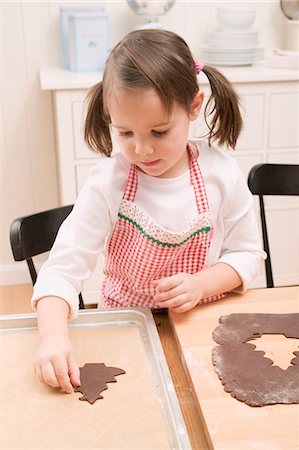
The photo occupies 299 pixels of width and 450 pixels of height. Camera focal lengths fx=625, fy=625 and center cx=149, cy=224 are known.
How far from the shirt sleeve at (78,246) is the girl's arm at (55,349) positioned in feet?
0.07

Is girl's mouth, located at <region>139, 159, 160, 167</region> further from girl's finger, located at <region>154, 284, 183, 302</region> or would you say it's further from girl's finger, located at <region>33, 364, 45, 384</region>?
girl's finger, located at <region>33, 364, 45, 384</region>

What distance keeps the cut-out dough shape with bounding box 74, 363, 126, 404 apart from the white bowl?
82.0 inches

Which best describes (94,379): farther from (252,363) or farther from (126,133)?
(126,133)

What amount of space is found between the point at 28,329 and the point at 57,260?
0.41 ft

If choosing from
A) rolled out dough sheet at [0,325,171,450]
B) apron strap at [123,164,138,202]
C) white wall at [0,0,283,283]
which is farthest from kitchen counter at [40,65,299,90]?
rolled out dough sheet at [0,325,171,450]

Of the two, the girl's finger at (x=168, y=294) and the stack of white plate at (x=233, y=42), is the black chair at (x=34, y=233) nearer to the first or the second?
the girl's finger at (x=168, y=294)

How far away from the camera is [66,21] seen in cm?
266

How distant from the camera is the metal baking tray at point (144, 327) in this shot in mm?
846

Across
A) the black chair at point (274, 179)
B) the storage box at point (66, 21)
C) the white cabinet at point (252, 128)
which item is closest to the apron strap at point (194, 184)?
the black chair at point (274, 179)

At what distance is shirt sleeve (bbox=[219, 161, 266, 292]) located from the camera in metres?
1.20

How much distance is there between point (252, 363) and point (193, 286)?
0.70 feet

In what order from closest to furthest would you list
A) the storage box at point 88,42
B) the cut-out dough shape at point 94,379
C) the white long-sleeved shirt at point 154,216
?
the cut-out dough shape at point 94,379 → the white long-sleeved shirt at point 154,216 → the storage box at point 88,42

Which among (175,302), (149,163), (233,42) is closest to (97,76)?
(233,42)

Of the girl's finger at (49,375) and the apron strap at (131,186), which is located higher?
the apron strap at (131,186)
